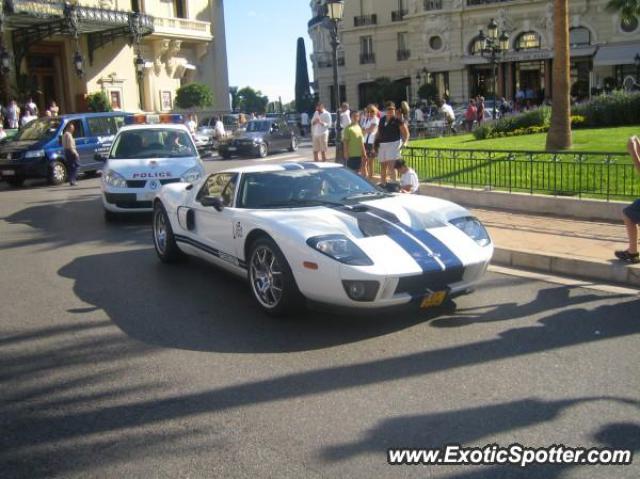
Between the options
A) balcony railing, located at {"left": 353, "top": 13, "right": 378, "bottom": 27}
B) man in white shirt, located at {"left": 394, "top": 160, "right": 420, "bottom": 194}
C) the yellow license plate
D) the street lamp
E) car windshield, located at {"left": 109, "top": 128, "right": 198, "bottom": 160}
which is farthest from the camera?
balcony railing, located at {"left": 353, "top": 13, "right": 378, "bottom": 27}

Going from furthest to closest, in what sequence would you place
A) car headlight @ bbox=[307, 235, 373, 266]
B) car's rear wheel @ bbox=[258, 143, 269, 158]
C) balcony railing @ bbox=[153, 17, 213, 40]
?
balcony railing @ bbox=[153, 17, 213, 40]
car's rear wheel @ bbox=[258, 143, 269, 158]
car headlight @ bbox=[307, 235, 373, 266]

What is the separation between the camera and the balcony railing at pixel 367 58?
62719 millimetres

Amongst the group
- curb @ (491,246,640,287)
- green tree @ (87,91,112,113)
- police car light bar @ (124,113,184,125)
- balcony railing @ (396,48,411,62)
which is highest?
balcony railing @ (396,48,411,62)

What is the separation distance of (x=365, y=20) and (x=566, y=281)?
194 feet

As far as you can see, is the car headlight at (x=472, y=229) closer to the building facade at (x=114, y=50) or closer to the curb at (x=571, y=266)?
the curb at (x=571, y=266)

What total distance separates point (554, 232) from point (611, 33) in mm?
43519

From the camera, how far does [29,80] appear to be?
3328 centimetres

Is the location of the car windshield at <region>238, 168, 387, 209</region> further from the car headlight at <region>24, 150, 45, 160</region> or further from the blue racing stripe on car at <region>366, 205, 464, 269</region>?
the car headlight at <region>24, 150, 45, 160</region>

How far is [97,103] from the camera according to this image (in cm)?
3466

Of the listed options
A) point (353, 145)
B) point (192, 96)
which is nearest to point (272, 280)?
point (353, 145)

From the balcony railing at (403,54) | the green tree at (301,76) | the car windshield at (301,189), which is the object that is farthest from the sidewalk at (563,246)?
the green tree at (301,76)

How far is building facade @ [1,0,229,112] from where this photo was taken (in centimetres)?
3244

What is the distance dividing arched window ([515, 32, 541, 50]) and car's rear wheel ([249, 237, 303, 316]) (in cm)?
4957

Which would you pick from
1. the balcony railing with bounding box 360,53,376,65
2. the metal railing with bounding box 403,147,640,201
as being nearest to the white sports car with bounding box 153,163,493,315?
the metal railing with bounding box 403,147,640,201
